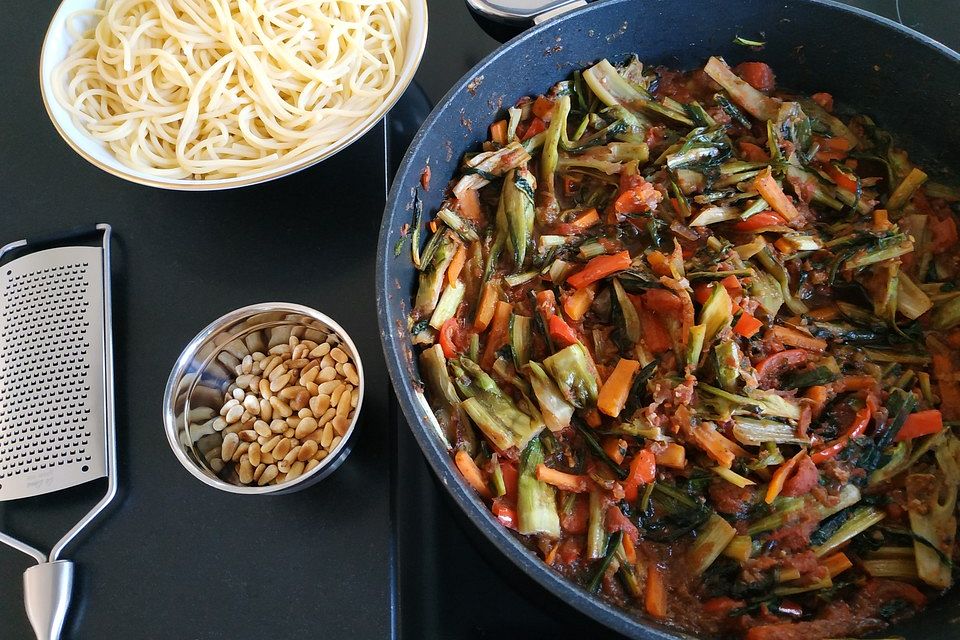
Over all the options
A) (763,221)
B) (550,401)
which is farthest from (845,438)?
(550,401)

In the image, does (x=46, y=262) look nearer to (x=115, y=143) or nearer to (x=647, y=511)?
(x=115, y=143)

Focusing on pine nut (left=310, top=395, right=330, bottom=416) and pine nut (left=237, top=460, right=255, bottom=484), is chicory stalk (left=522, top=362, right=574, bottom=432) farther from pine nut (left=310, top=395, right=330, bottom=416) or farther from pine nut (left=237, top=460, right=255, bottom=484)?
pine nut (left=237, top=460, right=255, bottom=484)

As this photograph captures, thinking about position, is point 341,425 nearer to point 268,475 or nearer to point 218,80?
point 268,475

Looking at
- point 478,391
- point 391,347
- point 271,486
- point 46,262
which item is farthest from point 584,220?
point 46,262

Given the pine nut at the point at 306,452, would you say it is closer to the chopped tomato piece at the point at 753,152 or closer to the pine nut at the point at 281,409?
the pine nut at the point at 281,409

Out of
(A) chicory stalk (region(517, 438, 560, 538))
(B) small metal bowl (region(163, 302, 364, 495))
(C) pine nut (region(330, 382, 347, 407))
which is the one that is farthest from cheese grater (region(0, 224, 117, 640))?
(A) chicory stalk (region(517, 438, 560, 538))
